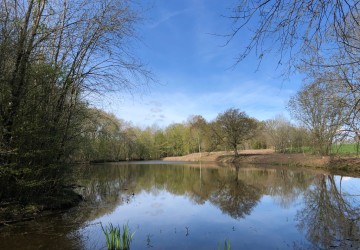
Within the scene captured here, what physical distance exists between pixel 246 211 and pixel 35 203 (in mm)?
7094

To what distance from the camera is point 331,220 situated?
883 cm

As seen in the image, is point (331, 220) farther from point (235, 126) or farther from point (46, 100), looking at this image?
point (235, 126)

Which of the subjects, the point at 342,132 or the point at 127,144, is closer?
the point at 342,132

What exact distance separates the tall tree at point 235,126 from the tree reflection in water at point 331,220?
3186 cm

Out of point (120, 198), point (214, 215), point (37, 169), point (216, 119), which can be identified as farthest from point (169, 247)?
point (216, 119)

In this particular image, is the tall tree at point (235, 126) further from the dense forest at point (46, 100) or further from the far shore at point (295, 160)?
the dense forest at point (46, 100)

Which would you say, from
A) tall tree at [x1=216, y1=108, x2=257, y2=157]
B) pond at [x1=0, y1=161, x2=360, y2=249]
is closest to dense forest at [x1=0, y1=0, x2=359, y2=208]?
pond at [x1=0, y1=161, x2=360, y2=249]

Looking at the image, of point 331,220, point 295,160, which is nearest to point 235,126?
point 295,160

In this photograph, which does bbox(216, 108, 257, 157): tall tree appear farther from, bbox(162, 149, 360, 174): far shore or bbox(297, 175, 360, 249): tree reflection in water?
bbox(297, 175, 360, 249): tree reflection in water

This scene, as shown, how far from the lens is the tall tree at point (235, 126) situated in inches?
1797

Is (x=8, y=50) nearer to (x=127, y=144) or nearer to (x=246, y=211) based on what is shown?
(x=246, y=211)

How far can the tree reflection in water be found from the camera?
6.79 meters

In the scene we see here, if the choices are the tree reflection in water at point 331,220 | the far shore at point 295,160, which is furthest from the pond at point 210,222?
the far shore at point 295,160

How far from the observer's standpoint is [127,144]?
6388 centimetres
